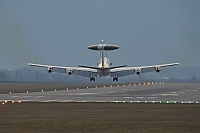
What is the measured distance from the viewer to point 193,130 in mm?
29969

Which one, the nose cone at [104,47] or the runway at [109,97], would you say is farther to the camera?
the nose cone at [104,47]

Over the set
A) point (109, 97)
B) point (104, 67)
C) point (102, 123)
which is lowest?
point (102, 123)

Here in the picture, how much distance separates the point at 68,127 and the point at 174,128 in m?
6.18

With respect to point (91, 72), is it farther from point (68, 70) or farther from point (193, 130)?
point (193, 130)

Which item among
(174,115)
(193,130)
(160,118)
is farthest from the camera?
(174,115)

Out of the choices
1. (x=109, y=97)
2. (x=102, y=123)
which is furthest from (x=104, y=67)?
(x=102, y=123)

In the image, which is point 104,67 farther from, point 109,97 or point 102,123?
point 102,123

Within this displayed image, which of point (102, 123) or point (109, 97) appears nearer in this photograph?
point (102, 123)

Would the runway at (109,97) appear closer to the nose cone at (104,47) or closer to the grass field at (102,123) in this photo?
the grass field at (102,123)

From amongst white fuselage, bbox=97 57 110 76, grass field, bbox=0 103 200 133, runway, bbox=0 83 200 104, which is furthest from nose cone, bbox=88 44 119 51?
grass field, bbox=0 103 200 133

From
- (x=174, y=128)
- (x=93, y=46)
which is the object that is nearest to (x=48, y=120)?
(x=174, y=128)

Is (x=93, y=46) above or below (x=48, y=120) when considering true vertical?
above

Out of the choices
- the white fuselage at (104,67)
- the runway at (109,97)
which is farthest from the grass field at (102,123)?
the white fuselage at (104,67)

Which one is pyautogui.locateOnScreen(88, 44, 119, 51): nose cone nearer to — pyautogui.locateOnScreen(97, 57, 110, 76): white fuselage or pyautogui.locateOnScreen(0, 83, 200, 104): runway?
pyautogui.locateOnScreen(97, 57, 110, 76): white fuselage
